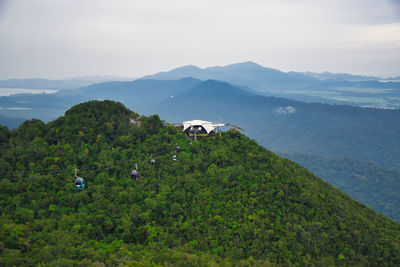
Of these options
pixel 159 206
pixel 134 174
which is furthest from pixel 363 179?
pixel 134 174

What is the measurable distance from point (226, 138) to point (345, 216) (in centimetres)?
1748

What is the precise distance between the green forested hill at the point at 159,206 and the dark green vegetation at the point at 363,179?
7930 cm

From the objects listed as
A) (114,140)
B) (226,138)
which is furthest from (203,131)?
(114,140)

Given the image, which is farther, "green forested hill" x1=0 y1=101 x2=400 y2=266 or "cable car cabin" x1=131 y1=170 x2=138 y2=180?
"cable car cabin" x1=131 y1=170 x2=138 y2=180

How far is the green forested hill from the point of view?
21.6 meters

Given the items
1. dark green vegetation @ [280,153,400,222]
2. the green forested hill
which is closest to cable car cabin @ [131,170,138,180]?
the green forested hill

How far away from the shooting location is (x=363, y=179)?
116938 millimetres

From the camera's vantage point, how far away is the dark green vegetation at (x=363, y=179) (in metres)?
98.4

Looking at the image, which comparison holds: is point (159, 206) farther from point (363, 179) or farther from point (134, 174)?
point (363, 179)

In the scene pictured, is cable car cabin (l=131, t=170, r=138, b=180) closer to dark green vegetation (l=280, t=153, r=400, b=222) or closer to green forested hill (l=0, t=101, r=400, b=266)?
green forested hill (l=0, t=101, r=400, b=266)

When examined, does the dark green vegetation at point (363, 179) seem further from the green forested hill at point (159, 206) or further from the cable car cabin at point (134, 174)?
the cable car cabin at point (134, 174)

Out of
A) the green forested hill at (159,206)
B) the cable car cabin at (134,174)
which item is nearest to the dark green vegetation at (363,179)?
the green forested hill at (159,206)

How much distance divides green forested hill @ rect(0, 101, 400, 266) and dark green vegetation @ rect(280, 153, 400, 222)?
79296 millimetres

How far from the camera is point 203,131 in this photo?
127 ft
